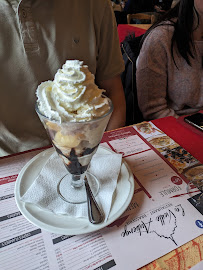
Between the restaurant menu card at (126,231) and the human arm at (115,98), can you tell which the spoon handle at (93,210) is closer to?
the restaurant menu card at (126,231)

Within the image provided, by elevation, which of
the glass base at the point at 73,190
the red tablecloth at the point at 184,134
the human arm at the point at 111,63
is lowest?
the red tablecloth at the point at 184,134

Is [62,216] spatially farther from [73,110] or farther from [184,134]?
[184,134]

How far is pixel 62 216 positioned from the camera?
50cm

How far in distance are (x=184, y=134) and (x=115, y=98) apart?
0.35m

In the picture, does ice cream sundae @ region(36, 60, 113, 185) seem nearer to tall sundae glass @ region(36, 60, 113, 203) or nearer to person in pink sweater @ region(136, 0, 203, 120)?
tall sundae glass @ region(36, 60, 113, 203)

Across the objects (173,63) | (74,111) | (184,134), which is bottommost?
(184,134)

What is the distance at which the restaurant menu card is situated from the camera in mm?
418

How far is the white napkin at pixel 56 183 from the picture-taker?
510mm

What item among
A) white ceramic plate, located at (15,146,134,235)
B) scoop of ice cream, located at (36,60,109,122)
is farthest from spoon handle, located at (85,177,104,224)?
scoop of ice cream, located at (36,60,109,122)

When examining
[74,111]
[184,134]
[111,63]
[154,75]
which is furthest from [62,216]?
[154,75]

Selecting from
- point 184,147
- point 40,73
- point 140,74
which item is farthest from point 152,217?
point 140,74

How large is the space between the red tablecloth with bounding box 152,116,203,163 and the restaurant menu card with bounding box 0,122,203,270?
82 millimetres

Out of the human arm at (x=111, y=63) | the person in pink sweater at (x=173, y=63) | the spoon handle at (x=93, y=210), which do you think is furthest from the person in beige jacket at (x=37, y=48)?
the spoon handle at (x=93, y=210)

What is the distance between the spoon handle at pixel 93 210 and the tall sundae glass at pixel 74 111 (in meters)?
0.03
